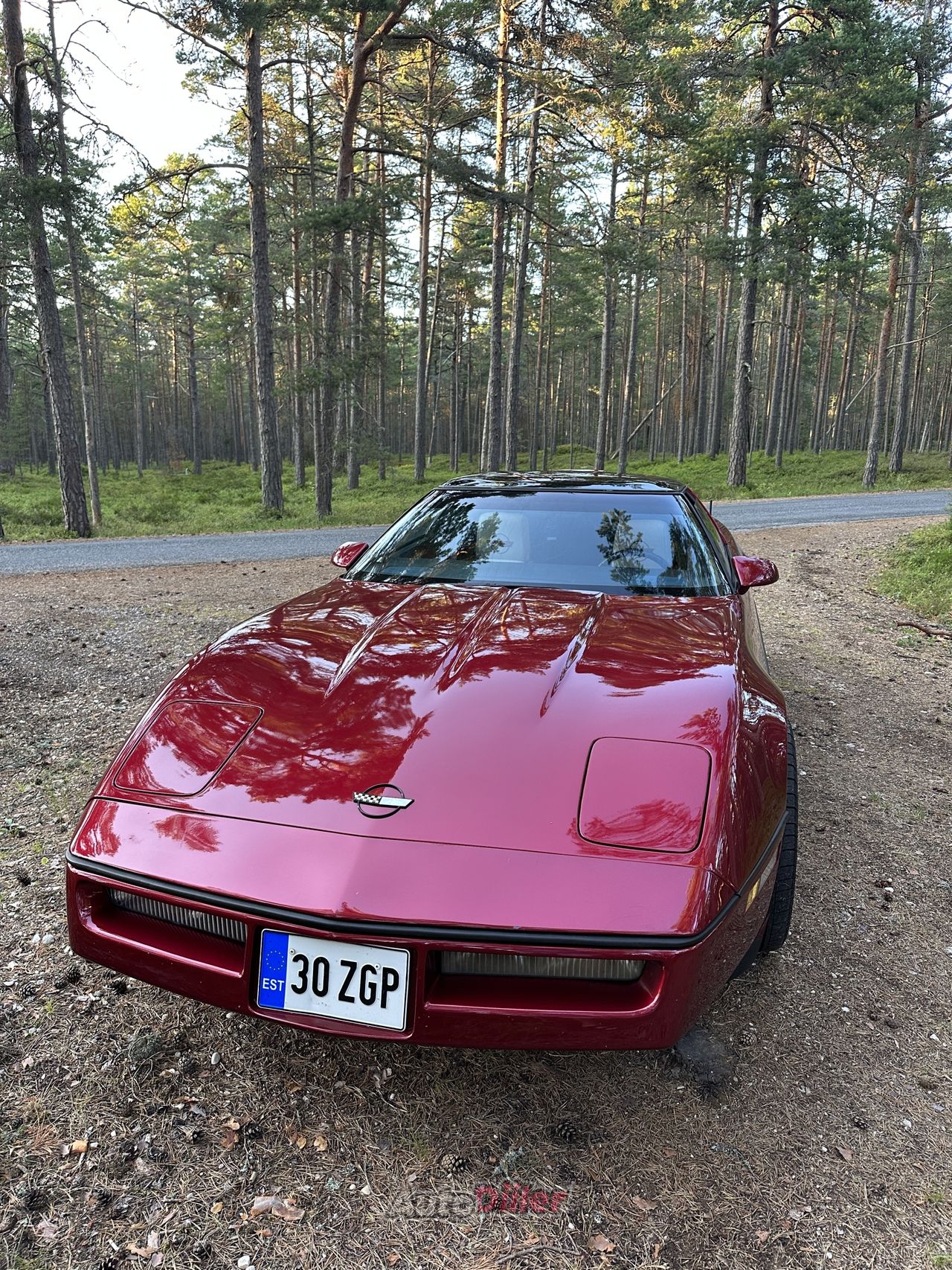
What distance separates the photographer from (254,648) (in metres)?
2.40

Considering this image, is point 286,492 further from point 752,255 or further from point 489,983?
point 489,983

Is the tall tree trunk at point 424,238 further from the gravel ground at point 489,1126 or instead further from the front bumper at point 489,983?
the front bumper at point 489,983

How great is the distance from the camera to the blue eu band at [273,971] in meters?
1.50

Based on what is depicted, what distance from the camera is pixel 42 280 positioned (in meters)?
11.9

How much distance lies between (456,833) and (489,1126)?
0.78 metres

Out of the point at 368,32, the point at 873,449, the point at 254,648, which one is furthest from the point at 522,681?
the point at 873,449

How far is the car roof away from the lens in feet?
11.2

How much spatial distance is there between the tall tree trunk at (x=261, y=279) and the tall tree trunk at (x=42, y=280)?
3420 millimetres

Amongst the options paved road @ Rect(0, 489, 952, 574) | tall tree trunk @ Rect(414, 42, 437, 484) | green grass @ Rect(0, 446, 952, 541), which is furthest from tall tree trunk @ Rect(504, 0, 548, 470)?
paved road @ Rect(0, 489, 952, 574)

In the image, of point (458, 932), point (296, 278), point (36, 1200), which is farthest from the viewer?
point (296, 278)

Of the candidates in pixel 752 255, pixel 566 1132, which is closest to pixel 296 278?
pixel 752 255

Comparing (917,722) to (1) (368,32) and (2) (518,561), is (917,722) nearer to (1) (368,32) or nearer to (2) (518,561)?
(2) (518,561)

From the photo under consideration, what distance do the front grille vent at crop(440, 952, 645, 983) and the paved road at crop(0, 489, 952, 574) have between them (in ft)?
22.4

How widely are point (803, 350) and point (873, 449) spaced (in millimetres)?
26122
